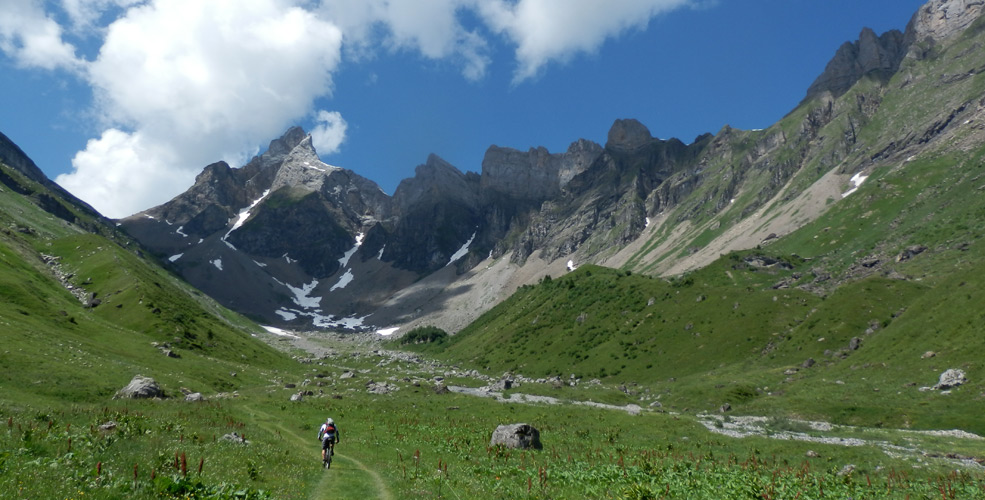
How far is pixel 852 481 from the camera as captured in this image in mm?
25719

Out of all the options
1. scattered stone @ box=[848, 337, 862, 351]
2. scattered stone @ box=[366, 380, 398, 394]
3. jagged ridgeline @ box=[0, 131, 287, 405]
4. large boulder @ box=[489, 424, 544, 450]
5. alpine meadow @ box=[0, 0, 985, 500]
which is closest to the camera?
alpine meadow @ box=[0, 0, 985, 500]

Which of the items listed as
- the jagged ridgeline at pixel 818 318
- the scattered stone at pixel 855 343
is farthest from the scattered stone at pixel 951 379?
the scattered stone at pixel 855 343

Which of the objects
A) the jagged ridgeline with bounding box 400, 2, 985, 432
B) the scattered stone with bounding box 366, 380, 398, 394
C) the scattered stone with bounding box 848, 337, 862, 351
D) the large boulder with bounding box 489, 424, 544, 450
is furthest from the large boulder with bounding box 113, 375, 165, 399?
the scattered stone with bounding box 848, 337, 862, 351

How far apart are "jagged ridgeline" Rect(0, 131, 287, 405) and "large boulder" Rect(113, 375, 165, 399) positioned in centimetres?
216

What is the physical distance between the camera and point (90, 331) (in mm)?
76250

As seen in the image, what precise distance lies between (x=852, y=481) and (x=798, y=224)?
200472 mm

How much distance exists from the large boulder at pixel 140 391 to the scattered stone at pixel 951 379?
3011 inches

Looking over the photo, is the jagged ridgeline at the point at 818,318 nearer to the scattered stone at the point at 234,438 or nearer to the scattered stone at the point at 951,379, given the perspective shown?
the scattered stone at the point at 951,379

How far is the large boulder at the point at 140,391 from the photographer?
1785 inches

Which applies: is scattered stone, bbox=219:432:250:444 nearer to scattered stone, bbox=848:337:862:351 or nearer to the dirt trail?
the dirt trail

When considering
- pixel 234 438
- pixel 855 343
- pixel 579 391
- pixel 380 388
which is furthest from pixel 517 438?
pixel 855 343

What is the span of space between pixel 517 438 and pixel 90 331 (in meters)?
72.4

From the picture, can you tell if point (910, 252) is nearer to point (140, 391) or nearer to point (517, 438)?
point (517, 438)

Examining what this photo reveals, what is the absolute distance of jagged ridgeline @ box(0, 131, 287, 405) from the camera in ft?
159
